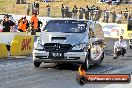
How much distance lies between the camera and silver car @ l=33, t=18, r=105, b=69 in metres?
12.5

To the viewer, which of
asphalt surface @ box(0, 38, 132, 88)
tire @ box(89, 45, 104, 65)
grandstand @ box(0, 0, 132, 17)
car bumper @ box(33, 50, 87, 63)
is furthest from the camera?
grandstand @ box(0, 0, 132, 17)

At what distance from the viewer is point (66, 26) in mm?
13898

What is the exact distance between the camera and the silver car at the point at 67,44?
1247 centimetres

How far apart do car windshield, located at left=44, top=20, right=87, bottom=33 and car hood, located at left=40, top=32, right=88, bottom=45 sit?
0.47m

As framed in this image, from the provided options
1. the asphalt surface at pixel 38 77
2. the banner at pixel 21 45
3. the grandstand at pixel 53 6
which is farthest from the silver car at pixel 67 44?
the grandstand at pixel 53 6

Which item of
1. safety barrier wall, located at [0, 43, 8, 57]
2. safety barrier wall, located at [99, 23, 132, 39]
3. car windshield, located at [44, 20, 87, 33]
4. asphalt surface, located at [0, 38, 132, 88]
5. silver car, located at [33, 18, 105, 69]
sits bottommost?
safety barrier wall, located at [99, 23, 132, 39]

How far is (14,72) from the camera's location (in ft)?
38.0

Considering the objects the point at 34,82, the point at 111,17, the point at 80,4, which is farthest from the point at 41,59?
the point at 80,4

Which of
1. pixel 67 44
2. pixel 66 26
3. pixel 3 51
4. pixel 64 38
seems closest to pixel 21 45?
pixel 3 51

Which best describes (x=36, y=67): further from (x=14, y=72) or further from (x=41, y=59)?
(x=14, y=72)

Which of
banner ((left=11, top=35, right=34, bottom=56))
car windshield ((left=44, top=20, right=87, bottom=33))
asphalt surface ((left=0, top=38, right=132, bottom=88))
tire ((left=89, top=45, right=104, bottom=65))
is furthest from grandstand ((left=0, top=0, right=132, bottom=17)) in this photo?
asphalt surface ((left=0, top=38, right=132, bottom=88))

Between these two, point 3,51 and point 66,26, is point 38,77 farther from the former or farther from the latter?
point 3,51

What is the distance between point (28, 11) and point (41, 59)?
110 ft

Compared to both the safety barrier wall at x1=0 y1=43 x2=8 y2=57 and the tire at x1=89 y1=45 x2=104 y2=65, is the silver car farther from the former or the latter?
the safety barrier wall at x1=0 y1=43 x2=8 y2=57
